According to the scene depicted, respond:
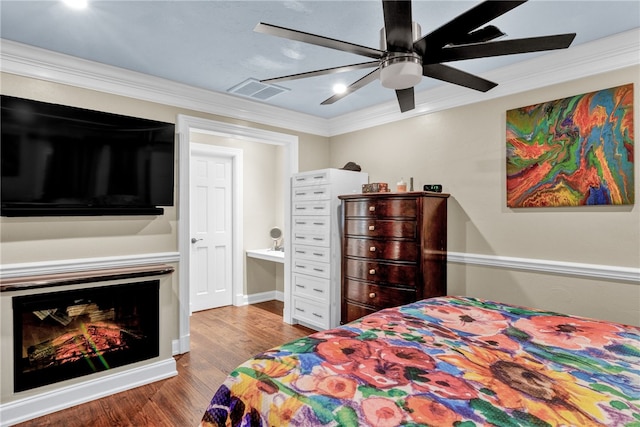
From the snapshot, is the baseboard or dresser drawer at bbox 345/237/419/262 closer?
dresser drawer at bbox 345/237/419/262

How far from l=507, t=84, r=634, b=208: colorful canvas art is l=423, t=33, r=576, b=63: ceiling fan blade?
4.63 feet

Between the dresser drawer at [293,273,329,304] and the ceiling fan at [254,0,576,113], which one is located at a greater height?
the ceiling fan at [254,0,576,113]

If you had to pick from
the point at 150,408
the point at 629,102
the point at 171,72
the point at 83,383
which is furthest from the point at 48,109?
the point at 629,102

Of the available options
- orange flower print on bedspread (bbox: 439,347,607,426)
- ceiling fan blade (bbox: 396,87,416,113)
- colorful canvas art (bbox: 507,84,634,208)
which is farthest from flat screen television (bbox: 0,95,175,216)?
colorful canvas art (bbox: 507,84,634,208)

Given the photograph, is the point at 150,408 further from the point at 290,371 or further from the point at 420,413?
the point at 420,413

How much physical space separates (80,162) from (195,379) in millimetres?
1972

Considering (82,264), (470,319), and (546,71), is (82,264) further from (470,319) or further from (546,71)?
(546,71)

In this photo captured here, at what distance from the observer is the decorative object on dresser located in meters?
3.85

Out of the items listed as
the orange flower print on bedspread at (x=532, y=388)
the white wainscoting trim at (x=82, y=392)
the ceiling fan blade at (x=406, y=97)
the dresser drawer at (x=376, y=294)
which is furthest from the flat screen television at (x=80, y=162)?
the orange flower print on bedspread at (x=532, y=388)

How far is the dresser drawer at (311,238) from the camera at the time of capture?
3875mm

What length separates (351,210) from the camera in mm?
3645

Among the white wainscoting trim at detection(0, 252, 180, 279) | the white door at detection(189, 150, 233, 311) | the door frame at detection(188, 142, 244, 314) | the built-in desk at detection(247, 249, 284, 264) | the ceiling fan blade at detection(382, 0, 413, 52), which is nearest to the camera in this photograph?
the ceiling fan blade at detection(382, 0, 413, 52)

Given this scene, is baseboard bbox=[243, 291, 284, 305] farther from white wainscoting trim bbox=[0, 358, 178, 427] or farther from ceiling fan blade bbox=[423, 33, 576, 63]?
ceiling fan blade bbox=[423, 33, 576, 63]

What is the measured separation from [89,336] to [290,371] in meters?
2.25
